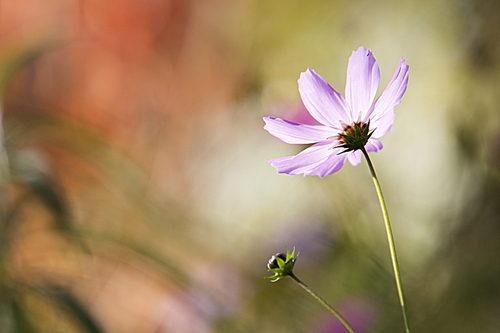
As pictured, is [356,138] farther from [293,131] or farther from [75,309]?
[75,309]

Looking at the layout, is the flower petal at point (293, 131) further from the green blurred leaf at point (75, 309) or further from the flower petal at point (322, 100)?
the green blurred leaf at point (75, 309)

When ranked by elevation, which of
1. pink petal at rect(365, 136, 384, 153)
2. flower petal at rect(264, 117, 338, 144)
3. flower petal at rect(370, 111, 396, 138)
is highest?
flower petal at rect(264, 117, 338, 144)

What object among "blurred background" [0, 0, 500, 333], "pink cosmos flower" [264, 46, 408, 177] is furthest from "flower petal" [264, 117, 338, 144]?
"blurred background" [0, 0, 500, 333]

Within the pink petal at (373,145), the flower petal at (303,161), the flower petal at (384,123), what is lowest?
the pink petal at (373,145)

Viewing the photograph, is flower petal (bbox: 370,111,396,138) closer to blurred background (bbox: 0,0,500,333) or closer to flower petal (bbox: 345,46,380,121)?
flower petal (bbox: 345,46,380,121)

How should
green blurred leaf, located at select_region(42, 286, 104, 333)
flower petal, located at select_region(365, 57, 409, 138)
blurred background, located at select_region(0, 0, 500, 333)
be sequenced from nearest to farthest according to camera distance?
flower petal, located at select_region(365, 57, 409, 138) → green blurred leaf, located at select_region(42, 286, 104, 333) → blurred background, located at select_region(0, 0, 500, 333)

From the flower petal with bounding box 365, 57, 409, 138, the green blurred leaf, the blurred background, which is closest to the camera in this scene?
the flower petal with bounding box 365, 57, 409, 138

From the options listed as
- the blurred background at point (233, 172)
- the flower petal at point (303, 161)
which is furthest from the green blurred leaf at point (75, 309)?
the flower petal at point (303, 161)
